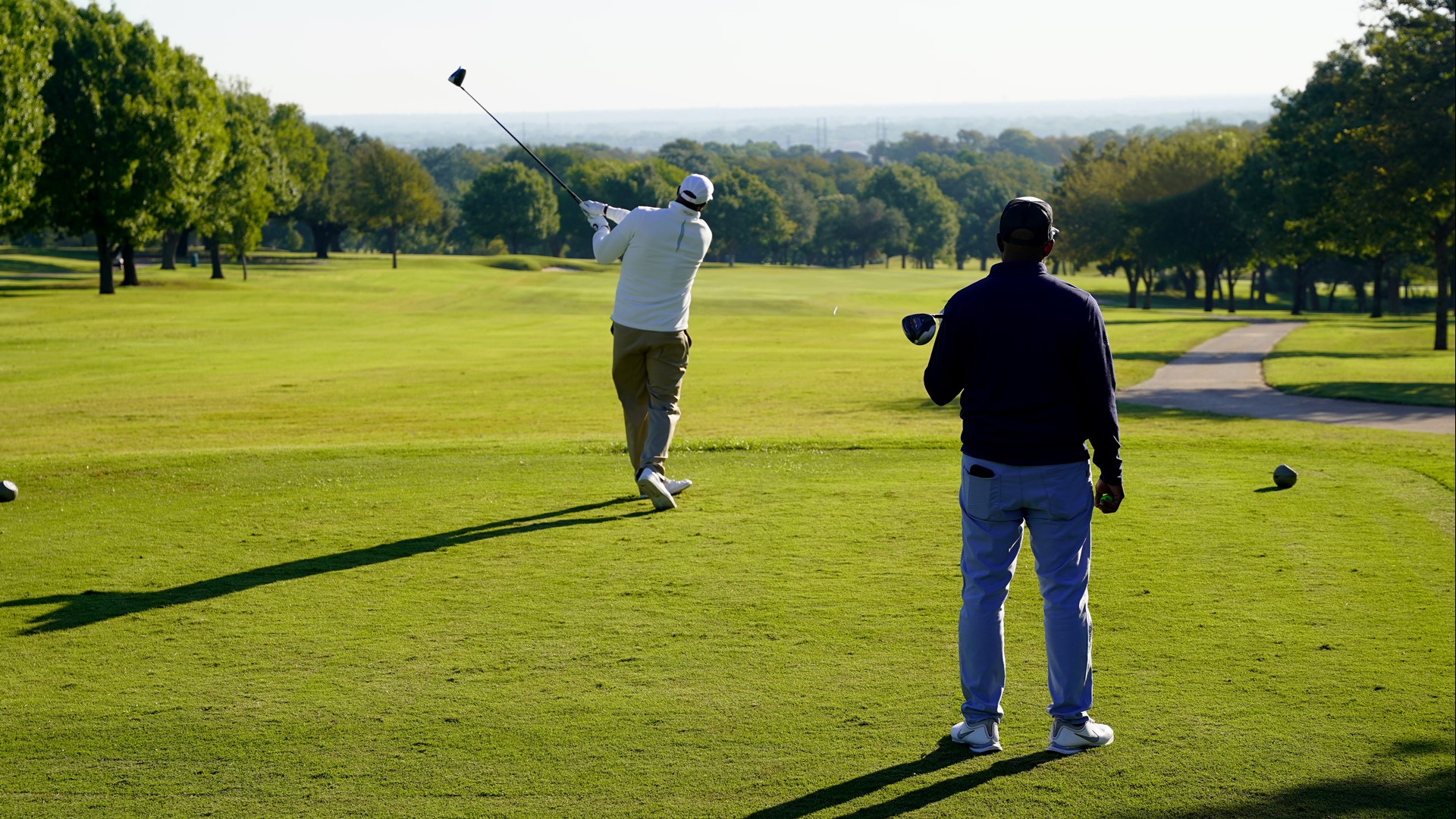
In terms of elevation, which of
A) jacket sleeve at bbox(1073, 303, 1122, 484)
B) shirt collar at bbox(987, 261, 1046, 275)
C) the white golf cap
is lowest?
→ jacket sleeve at bbox(1073, 303, 1122, 484)

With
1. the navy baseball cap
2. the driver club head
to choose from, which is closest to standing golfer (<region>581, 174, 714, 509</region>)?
the driver club head

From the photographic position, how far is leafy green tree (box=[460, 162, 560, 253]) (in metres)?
129

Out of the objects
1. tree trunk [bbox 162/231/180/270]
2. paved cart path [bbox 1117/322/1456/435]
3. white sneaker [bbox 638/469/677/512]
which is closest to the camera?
white sneaker [bbox 638/469/677/512]

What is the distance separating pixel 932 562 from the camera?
30.1ft

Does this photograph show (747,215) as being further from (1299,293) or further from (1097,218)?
(1299,293)

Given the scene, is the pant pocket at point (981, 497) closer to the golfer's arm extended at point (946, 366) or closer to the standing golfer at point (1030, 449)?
the standing golfer at point (1030, 449)

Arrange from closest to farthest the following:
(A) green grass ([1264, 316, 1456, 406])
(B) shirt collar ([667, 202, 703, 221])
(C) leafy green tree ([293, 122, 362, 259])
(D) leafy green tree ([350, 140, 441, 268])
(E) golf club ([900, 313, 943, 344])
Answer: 1. (E) golf club ([900, 313, 943, 344])
2. (B) shirt collar ([667, 202, 703, 221])
3. (A) green grass ([1264, 316, 1456, 406])
4. (D) leafy green tree ([350, 140, 441, 268])
5. (C) leafy green tree ([293, 122, 362, 259])

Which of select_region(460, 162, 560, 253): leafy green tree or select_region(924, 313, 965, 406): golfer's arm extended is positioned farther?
select_region(460, 162, 560, 253): leafy green tree

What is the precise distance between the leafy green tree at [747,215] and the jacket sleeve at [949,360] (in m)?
125

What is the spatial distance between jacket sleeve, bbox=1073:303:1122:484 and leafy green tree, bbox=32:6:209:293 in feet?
207

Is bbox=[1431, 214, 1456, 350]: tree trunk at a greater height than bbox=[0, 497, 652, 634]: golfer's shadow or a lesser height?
greater

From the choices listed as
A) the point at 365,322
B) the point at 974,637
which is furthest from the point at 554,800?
the point at 365,322

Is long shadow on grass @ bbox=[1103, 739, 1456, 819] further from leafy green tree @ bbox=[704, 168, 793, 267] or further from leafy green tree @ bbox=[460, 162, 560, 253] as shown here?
leafy green tree @ bbox=[460, 162, 560, 253]

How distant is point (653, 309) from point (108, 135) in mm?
59067
